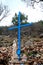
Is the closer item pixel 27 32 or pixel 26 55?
pixel 26 55

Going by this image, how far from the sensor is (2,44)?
9758 mm

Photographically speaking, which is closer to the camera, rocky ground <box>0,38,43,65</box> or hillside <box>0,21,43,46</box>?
rocky ground <box>0,38,43,65</box>

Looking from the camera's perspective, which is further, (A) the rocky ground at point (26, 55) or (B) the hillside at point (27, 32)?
(B) the hillside at point (27, 32)

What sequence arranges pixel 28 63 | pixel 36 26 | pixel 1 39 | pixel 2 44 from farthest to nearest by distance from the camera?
1. pixel 36 26
2. pixel 1 39
3. pixel 2 44
4. pixel 28 63

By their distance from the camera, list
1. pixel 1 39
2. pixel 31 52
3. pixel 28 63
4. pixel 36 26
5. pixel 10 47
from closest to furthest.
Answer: pixel 28 63
pixel 31 52
pixel 10 47
pixel 1 39
pixel 36 26

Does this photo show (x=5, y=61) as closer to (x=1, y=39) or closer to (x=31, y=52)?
(x=31, y=52)

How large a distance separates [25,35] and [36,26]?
80cm

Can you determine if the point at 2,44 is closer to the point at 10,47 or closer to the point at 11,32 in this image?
the point at 10,47

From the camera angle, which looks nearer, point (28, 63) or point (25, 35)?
point (28, 63)

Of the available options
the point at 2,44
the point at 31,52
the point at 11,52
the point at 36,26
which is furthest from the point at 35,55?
the point at 36,26

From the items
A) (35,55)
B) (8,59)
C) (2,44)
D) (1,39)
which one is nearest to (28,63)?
(35,55)

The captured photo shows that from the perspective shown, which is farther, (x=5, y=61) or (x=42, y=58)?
(x=5, y=61)

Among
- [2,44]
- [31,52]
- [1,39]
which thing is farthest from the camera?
[1,39]

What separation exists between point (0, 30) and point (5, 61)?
3.44 metres
